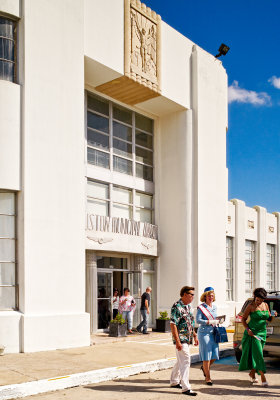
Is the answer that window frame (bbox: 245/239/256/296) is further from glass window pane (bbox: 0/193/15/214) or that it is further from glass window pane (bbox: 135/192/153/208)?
glass window pane (bbox: 0/193/15/214)

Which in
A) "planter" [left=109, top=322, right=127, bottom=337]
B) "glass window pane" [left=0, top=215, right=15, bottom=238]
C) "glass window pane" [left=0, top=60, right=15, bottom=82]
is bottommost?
"planter" [left=109, top=322, right=127, bottom=337]

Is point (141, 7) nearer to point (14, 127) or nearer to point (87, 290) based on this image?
point (14, 127)

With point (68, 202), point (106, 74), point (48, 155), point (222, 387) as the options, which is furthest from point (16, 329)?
point (106, 74)

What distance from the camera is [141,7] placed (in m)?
17.2

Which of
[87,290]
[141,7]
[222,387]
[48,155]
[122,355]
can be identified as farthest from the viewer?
[141,7]

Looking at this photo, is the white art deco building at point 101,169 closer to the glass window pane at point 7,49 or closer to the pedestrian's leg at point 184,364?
the glass window pane at point 7,49

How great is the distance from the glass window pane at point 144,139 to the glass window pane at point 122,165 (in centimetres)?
107

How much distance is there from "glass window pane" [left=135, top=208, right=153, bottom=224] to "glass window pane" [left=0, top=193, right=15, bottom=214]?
6610 mm

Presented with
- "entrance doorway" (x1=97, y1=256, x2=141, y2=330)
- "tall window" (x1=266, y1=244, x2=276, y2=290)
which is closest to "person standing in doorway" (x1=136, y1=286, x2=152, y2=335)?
"entrance doorway" (x1=97, y1=256, x2=141, y2=330)

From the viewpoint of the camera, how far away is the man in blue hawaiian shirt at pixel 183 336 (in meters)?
8.31

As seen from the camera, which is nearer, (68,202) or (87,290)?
(68,202)

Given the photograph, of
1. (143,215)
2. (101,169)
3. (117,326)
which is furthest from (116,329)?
(101,169)

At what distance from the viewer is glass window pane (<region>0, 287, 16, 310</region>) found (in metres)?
12.4

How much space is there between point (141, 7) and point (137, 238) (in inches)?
306
